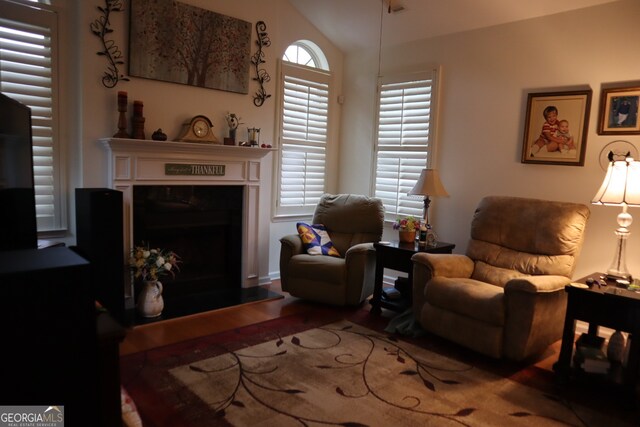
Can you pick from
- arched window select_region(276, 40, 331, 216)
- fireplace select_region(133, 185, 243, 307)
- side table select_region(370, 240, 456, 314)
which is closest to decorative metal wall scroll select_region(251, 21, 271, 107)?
arched window select_region(276, 40, 331, 216)

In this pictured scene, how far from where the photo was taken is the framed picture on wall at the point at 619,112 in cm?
331

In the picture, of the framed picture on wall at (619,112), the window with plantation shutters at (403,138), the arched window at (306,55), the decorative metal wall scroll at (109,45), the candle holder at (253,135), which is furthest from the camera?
the arched window at (306,55)

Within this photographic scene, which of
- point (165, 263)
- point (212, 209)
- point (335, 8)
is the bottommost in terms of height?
point (165, 263)

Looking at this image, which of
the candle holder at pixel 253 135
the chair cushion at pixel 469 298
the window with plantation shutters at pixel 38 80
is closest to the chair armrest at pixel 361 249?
the chair cushion at pixel 469 298

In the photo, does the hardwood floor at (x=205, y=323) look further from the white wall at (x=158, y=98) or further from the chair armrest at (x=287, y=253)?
the white wall at (x=158, y=98)

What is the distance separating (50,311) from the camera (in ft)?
3.53

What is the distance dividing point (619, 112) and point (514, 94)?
0.83 meters

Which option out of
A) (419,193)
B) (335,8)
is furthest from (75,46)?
(419,193)

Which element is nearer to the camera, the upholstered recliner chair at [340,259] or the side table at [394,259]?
the side table at [394,259]

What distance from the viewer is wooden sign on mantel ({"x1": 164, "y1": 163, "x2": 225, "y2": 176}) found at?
12.6ft

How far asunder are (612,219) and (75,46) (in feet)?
14.0

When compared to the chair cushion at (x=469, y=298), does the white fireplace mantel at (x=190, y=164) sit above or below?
above

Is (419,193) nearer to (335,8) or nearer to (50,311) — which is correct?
(335,8)

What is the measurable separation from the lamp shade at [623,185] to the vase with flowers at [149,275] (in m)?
3.19
